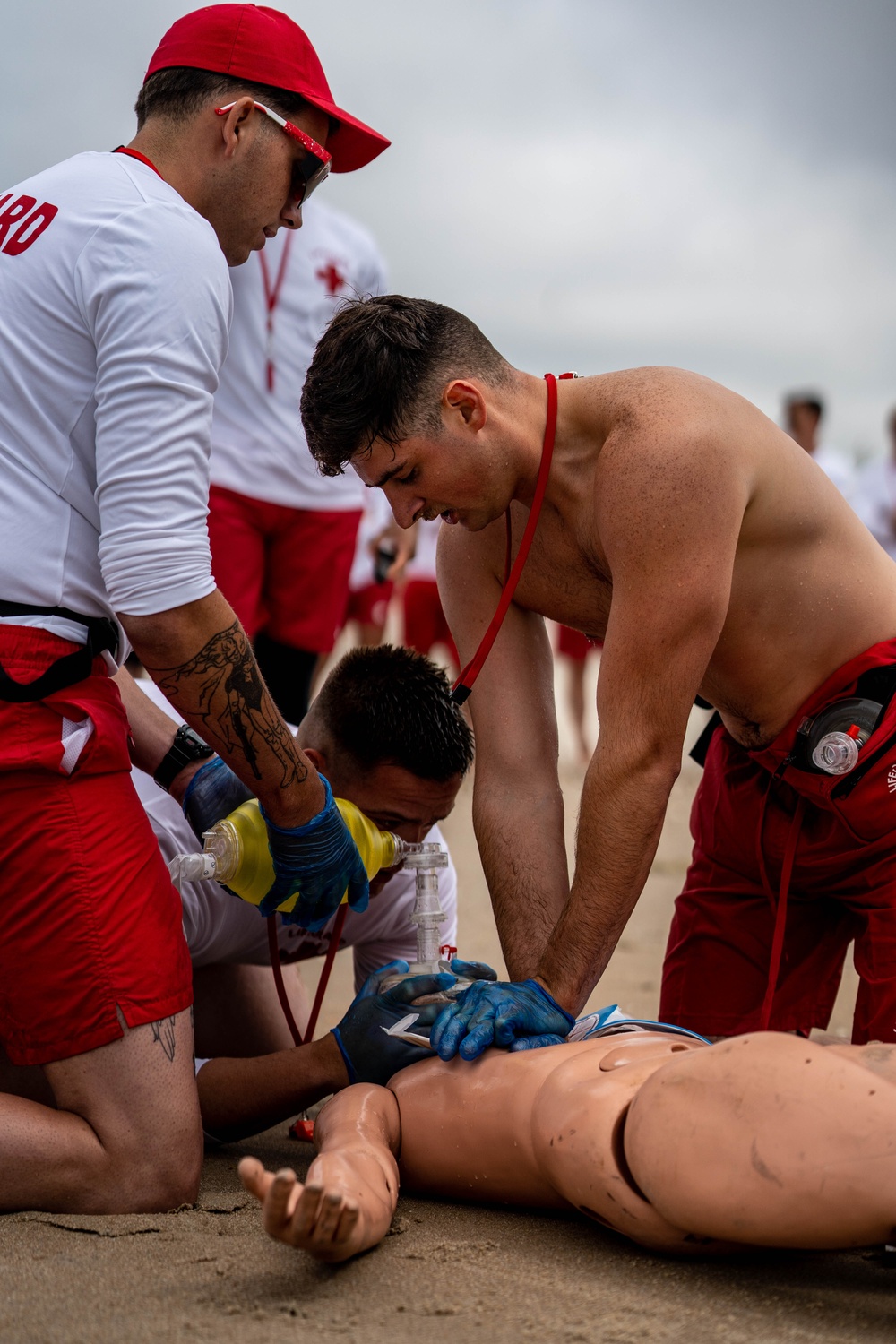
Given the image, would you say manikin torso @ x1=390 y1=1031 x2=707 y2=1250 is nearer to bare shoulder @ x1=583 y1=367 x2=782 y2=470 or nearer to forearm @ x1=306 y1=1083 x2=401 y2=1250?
forearm @ x1=306 y1=1083 x2=401 y2=1250

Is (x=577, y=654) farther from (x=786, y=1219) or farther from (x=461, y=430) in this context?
(x=786, y=1219)

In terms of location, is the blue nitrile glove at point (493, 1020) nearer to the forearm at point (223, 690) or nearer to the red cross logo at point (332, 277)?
the forearm at point (223, 690)

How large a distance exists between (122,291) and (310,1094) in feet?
4.54

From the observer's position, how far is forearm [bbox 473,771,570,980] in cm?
239

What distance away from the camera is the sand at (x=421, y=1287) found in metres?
1.33

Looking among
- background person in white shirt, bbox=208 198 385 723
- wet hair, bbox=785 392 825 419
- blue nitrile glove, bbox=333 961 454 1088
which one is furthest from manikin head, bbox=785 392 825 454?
blue nitrile glove, bbox=333 961 454 1088

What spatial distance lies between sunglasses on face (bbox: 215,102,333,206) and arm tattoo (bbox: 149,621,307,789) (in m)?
0.79

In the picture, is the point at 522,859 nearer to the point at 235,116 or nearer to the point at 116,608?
the point at 116,608

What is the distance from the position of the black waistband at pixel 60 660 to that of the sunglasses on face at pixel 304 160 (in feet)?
2.67

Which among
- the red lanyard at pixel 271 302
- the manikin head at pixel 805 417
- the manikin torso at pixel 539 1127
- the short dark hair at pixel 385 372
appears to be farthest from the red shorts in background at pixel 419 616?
the manikin torso at pixel 539 1127

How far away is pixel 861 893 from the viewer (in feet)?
7.88

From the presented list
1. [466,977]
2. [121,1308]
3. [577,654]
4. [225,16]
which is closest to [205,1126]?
[466,977]

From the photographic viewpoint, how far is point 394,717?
8.31 feet

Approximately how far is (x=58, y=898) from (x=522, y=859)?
887mm
